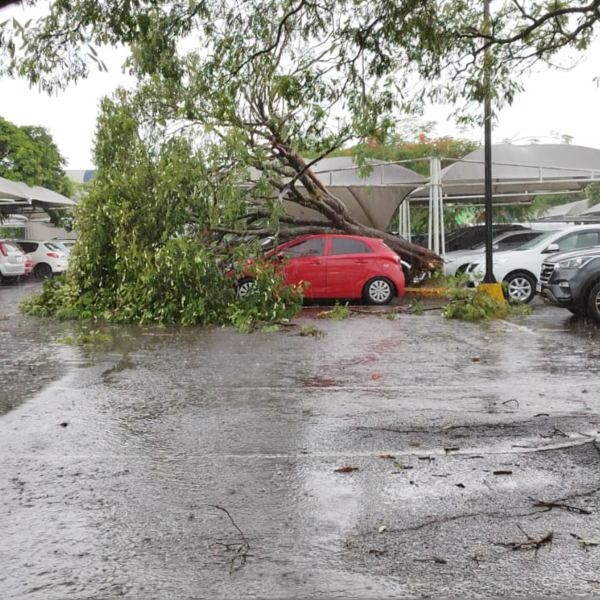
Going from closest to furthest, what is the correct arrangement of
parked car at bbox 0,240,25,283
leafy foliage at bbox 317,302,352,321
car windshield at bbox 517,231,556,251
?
leafy foliage at bbox 317,302,352,321
car windshield at bbox 517,231,556,251
parked car at bbox 0,240,25,283

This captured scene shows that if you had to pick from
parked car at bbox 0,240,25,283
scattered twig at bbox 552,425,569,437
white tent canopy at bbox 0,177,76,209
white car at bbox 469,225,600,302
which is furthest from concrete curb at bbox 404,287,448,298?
white tent canopy at bbox 0,177,76,209

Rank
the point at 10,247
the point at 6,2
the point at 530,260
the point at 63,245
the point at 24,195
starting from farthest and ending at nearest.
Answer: the point at 63,245 < the point at 24,195 < the point at 10,247 < the point at 530,260 < the point at 6,2

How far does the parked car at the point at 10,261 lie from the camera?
81.7 ft

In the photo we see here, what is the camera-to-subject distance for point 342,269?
1641 centimetres

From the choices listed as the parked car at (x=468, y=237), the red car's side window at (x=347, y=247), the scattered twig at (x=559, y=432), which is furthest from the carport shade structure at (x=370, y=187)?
the scattered twig at (x=559, y=432)

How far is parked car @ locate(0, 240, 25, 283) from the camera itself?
81.7 feet

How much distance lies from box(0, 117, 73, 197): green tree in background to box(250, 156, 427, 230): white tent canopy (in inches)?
633

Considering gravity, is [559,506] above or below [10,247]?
below

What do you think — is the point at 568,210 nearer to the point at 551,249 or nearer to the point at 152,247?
the point at 551,249

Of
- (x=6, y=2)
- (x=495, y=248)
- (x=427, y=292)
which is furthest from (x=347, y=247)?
(x=6, y=2)

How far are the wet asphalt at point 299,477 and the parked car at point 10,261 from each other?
16848 mm

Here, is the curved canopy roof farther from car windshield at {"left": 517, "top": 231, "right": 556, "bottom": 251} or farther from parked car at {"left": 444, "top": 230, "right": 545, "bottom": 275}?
car windshield at {"left": 517, "top": 231, "right": 556, "bottom": 251}

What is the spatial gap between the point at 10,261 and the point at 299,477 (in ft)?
74.5

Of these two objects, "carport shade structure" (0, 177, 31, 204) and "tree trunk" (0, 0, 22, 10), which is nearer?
"tree trunk" (0, 0, 22, 10)
